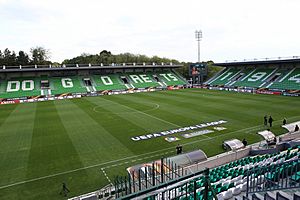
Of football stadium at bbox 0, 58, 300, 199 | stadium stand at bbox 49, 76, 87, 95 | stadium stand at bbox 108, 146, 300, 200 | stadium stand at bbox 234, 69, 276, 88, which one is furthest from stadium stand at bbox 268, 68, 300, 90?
stadium stand at bbox 49, 76, 87, 95

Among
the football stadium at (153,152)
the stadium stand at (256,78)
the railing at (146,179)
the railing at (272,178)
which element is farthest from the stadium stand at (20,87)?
the railing at (272,178)

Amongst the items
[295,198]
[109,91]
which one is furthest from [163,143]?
[109,91]

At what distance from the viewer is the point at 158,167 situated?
470 inches

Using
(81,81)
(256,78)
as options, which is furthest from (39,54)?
(256,78)

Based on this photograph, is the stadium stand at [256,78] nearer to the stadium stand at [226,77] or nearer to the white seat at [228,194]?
the stadium stand at [226,77]

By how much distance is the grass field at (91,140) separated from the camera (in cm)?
1316

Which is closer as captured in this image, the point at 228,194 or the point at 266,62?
the point at 228,194

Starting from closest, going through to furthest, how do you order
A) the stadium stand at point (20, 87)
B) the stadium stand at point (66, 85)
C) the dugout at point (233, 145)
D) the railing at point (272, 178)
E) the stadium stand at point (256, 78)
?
the railing at point (272, 178)
the dugout at point (233, 145)
the stadium stand at point (20, 87)
the stadium stand at point (66, 85)
the stadium stand at point (256, 78)

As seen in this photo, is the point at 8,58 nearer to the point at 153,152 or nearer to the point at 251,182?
the point at 153,152

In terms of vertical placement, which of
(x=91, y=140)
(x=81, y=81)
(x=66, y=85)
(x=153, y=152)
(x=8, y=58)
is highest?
(x=8, y=58)

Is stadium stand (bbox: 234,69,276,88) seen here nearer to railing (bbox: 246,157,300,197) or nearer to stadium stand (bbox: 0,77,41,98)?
railing (bbox: 246,157,300,197)

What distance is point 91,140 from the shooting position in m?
19.6

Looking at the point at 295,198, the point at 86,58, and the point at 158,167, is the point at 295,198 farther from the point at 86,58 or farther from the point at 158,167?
the point at 86,58

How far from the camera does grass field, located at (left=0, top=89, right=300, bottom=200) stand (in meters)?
13.2
